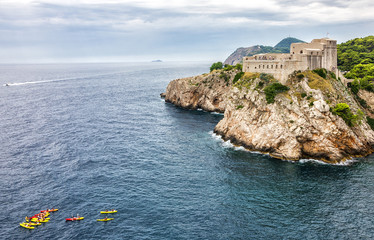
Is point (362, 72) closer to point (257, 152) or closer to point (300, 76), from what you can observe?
point (300, 76)

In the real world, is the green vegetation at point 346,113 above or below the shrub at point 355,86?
below

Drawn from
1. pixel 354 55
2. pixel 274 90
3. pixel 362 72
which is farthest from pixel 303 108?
pixel 354 55

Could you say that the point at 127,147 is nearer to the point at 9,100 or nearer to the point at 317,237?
the point at 317,237

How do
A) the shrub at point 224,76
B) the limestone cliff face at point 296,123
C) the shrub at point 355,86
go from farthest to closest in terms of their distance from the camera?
the shrub at point 224,76 → the shrub at point 355,86 → the limestone cliff face at point 296,123

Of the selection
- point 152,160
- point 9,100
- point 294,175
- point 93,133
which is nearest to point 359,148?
point 294,175

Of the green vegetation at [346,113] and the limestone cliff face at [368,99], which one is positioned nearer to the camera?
the green vegetation at [346,113]

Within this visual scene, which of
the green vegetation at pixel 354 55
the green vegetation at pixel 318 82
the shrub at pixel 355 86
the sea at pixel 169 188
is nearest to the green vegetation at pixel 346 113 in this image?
the green vegetation at pixel 318 82

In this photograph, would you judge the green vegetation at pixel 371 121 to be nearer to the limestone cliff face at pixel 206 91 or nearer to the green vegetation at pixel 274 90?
the green vegetation at pixel 274 90

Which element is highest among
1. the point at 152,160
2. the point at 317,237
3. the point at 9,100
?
the point at 9,100
